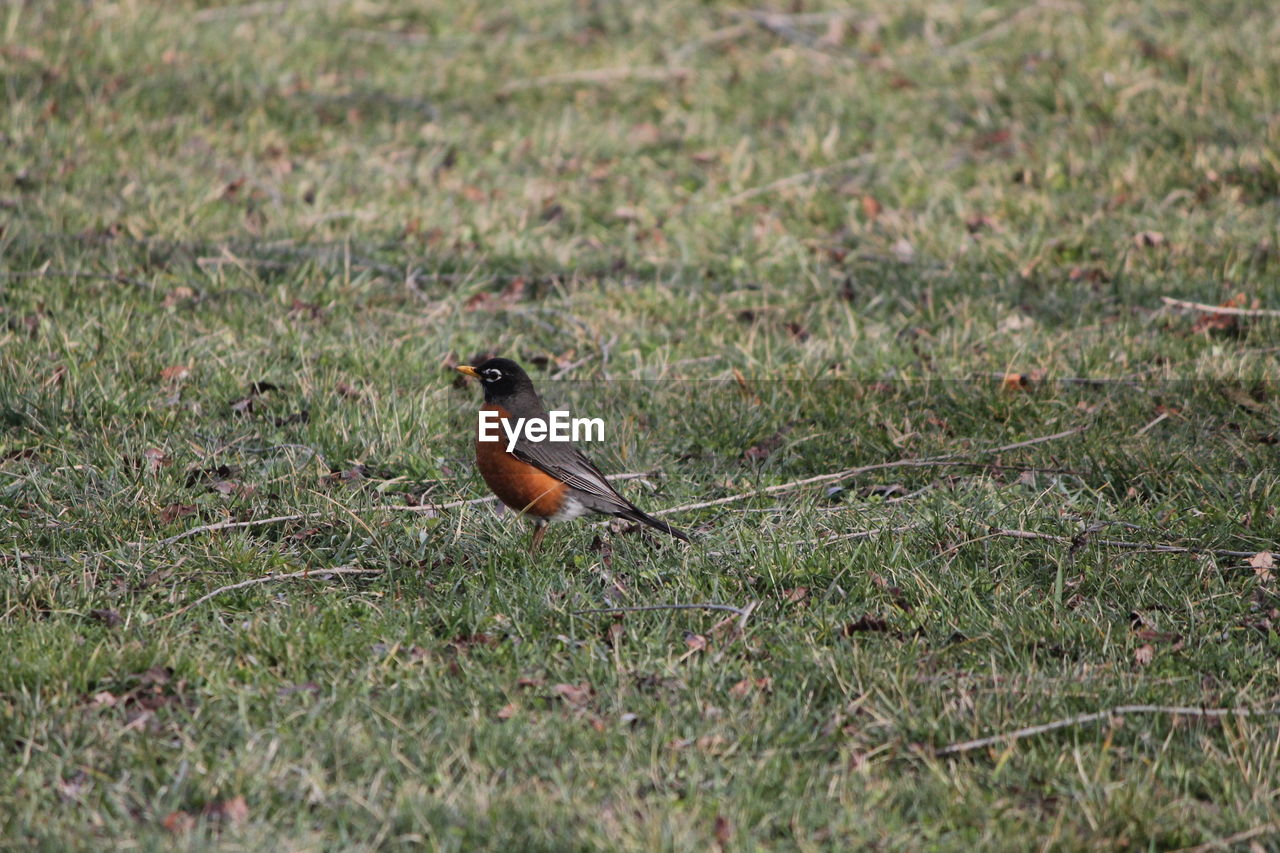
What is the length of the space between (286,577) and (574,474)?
1148 millimetres

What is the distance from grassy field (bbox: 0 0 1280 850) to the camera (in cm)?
379

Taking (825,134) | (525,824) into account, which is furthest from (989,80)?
(525,824)

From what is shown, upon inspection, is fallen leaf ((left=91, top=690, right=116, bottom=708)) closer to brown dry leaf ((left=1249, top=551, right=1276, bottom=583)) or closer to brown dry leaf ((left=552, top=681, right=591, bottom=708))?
brown dry leaf ((left=552, top=681, right=591, bottom=708))

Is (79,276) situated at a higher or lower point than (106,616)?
higher

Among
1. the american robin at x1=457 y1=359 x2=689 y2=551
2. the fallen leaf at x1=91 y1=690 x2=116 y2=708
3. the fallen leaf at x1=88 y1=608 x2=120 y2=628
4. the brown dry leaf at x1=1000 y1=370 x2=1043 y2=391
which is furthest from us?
the brown dry leaf at x1=1000 y1=370 x2=1043 y2=391

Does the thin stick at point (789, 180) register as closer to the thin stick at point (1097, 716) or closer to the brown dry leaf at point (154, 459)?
the brown dry leaf at point (154, 459)

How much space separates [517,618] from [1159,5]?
9795 millimetres

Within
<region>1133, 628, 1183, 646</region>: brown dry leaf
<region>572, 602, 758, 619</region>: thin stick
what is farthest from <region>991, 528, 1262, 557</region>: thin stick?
<region>572, 602, 758, 619</region>: thin stick

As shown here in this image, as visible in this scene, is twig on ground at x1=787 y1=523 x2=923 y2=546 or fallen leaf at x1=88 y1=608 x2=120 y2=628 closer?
fallen leaf at x1=88 y1=608 x2=120 y2=628

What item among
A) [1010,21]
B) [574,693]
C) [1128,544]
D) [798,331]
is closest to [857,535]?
[1128,544]

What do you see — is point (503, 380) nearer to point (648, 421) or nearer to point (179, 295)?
point (648, 421)

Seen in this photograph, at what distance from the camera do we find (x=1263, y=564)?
488 centimetres

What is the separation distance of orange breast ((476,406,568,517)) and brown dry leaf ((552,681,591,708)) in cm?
102

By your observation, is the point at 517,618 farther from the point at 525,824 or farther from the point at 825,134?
the point at 825,134
